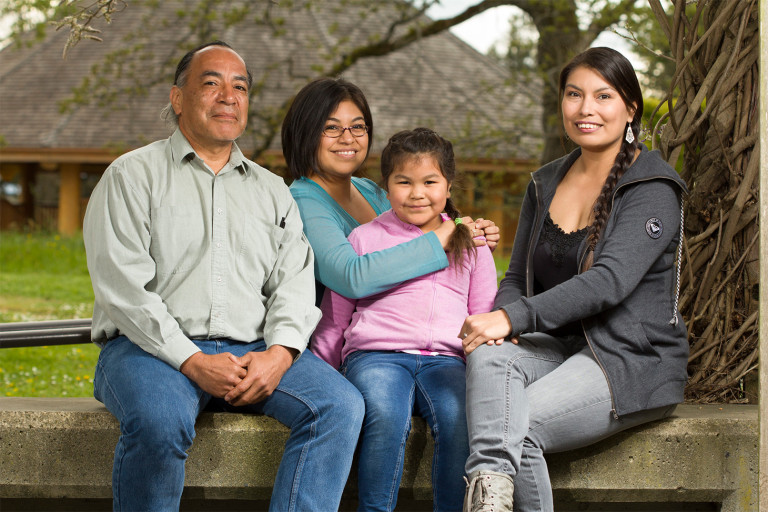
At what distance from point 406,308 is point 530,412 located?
0.57 meters

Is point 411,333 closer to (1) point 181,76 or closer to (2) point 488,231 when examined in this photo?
(2) point 488,231

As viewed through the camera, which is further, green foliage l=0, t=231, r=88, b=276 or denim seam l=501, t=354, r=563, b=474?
green foliage l=0, t=231, r=88, b=276

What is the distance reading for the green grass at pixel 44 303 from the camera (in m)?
7.87

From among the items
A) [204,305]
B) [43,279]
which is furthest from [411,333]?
[43,279]

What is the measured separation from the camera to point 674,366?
2758 millimetres

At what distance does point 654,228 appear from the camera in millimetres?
2734

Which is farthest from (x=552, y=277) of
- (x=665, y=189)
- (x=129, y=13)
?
(x=129, y=13)

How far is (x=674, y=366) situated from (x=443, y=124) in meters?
14.5

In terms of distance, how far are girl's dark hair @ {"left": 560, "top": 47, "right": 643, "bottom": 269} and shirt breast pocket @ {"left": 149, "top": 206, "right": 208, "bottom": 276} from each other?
4.14ft

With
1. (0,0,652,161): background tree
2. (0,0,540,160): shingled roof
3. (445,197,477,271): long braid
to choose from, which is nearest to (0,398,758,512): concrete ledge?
(445,197,477,271): long braid

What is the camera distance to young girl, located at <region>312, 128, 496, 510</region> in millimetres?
2693

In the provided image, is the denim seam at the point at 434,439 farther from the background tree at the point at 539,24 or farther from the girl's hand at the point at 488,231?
the background tree at the point at 539,24

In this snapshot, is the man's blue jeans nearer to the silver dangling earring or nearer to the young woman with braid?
the young woman with braid

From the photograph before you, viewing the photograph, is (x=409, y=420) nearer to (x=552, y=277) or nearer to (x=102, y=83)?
(x=552, y=277)
